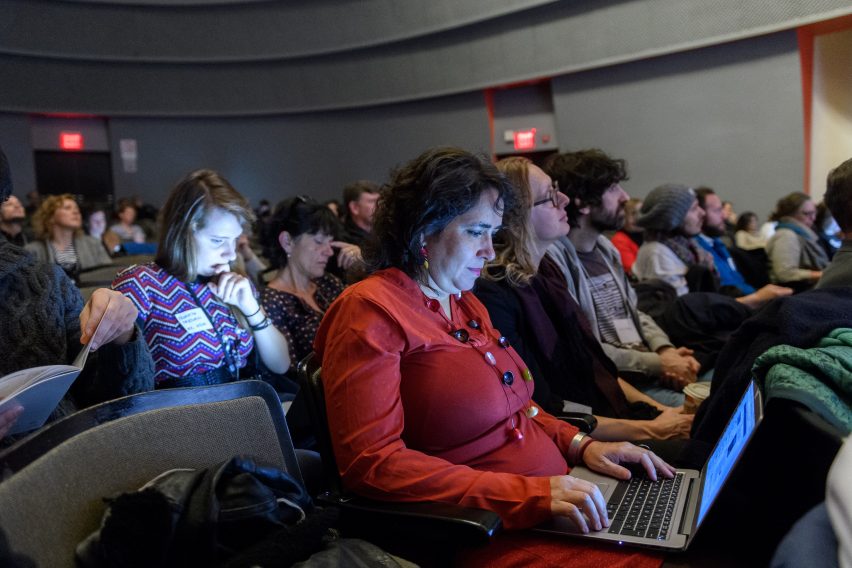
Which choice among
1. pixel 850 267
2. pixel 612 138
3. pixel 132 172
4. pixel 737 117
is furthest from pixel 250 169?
pixel 850 267

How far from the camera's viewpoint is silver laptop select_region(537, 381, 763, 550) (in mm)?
1119

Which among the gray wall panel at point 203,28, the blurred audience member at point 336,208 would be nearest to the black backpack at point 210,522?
the blurred audience member at point 336,208

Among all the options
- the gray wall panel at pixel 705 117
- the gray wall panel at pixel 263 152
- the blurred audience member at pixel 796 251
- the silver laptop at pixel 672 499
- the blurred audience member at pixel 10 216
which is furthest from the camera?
the gray wall panel at pixel 263 152

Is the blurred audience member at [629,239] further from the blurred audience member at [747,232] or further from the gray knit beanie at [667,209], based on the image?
the blurred audience member at [747,232]

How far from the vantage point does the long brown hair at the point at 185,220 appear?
2.03m

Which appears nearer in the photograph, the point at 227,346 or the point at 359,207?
the point at 227,346

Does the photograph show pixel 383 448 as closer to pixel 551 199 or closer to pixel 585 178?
pixel 551 199

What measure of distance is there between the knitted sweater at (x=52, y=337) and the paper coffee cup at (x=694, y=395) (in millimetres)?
1535

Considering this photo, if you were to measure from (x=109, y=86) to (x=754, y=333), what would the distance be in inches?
449

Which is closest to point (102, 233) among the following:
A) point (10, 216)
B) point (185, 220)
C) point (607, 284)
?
point (10, 216)

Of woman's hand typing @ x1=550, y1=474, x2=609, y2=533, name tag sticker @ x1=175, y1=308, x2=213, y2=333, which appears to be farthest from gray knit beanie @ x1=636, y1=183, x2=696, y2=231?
woman's hand typing @ x1=550, y1=474, x2=609, y2=533

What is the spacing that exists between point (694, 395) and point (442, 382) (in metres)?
1.03

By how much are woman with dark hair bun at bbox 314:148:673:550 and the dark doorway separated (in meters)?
11.0

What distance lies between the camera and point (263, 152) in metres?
11.5
